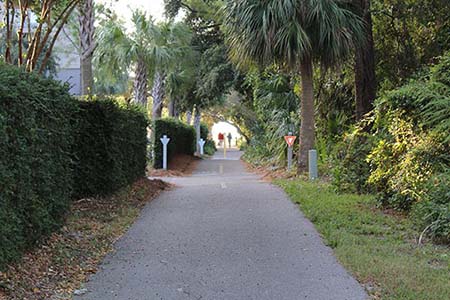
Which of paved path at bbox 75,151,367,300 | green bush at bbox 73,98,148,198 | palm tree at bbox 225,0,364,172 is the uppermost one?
palm tree at bbox 225,0,364,172

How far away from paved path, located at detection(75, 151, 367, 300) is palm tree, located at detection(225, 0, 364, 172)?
6310 mm

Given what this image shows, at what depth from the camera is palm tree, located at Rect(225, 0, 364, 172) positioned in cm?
1505

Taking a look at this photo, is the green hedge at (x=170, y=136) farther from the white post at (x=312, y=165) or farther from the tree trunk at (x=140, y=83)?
the white post at (x=312, y=165)

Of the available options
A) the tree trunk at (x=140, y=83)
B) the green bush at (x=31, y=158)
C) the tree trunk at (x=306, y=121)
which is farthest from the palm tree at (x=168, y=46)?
the green bush at (x=31, y=158)

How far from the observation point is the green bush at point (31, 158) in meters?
5.11

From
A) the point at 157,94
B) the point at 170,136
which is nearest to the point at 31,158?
the point at 170,136

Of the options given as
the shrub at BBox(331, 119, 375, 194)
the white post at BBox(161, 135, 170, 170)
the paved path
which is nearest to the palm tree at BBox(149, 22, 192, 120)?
the white post at BBox(161, 135, 170, 170)

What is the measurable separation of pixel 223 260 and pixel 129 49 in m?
17.2

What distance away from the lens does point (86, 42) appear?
566 inches

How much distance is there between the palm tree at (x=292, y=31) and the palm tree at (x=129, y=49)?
7694 mm

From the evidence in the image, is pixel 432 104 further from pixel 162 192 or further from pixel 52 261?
pixel 162 192

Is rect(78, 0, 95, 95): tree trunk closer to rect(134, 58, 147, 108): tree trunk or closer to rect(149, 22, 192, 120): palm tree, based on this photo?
rect(149, 22, 192, 120): palm tree

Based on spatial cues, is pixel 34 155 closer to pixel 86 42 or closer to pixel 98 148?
pixel 98 148

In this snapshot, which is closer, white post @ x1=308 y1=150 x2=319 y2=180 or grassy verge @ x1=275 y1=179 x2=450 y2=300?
grassy verge @ x1=275 y1=179 x2=450 y2=300
